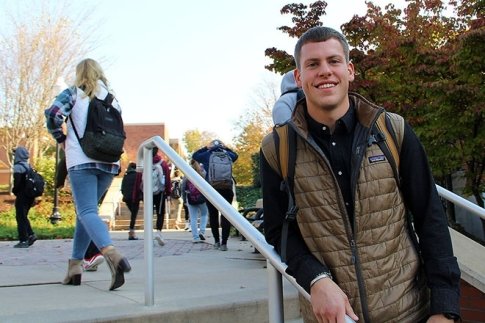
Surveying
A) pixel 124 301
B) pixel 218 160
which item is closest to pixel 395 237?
pixel 124 301

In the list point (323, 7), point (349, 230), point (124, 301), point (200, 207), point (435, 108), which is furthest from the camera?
point (323, 7)

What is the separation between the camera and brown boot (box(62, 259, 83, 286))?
427 cm

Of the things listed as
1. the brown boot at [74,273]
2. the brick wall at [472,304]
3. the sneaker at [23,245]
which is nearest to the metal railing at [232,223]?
the brick wall at [472,304]

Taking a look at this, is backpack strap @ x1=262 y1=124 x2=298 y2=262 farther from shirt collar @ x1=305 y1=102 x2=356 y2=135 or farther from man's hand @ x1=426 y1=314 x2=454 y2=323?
man's hand @ x1=426 y1=314 x2=454 y2=323

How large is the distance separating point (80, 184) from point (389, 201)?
286cm

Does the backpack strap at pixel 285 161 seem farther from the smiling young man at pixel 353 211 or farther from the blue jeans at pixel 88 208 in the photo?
the blue jeans at pixel 88 208

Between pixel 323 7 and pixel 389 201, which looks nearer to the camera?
A: pixel 389 201

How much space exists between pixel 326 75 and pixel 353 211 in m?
0.47

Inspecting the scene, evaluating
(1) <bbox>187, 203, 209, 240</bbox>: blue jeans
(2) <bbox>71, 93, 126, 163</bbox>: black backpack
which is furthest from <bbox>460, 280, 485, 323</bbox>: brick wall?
(1) <bbox>187, 203, 209, 240</bbox>: blue jeans

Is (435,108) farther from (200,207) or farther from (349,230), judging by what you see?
(349,230)

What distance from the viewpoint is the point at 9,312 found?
322 centimetres

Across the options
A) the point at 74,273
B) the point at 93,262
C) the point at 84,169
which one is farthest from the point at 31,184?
the point at 84,169

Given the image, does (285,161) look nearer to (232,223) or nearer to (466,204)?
(232,223)

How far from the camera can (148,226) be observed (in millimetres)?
3580
